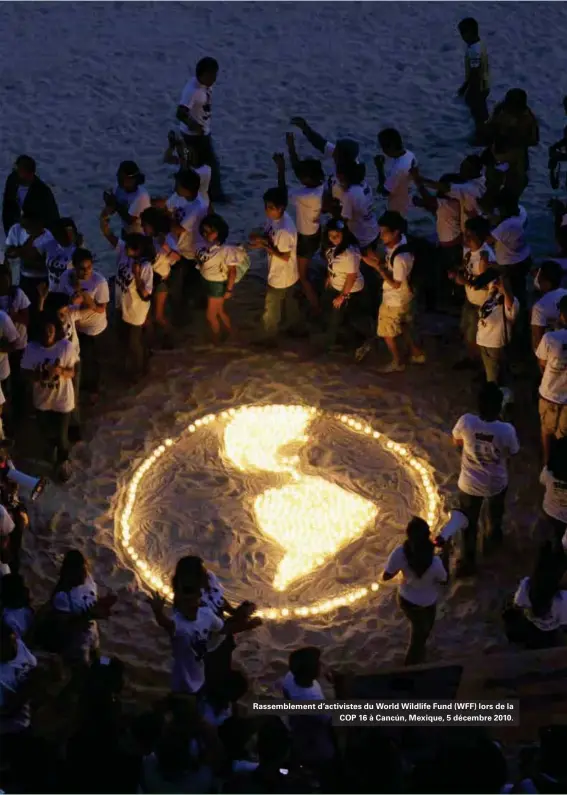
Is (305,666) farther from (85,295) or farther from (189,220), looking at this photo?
(189,220)

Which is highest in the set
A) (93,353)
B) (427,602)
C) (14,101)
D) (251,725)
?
(14,101)

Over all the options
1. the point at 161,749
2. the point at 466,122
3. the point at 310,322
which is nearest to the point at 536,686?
the point at 161,749

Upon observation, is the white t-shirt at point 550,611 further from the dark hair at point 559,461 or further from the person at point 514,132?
the person at point 514,132

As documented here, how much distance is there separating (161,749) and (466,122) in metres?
11.6

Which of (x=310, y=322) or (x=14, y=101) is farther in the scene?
(x=14, y=101)

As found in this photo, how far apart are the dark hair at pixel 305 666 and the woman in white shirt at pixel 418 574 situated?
1.06 metres

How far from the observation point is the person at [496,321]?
12.2 meters

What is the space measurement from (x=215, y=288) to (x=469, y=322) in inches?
94.6

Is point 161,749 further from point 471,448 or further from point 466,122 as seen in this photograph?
point 466,122

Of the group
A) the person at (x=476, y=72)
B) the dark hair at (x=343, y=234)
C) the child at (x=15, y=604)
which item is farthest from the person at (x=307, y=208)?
the child at (x=15, y=604)

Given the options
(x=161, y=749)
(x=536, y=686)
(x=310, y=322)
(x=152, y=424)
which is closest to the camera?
(x=161, y=749)

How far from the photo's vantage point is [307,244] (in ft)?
45.8

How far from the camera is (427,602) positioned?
10023 mm

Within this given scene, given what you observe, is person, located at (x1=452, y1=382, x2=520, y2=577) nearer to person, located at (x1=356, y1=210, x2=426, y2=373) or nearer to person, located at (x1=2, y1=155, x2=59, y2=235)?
person, located at (x1=356, y1=210, x2=426, y2=373)
